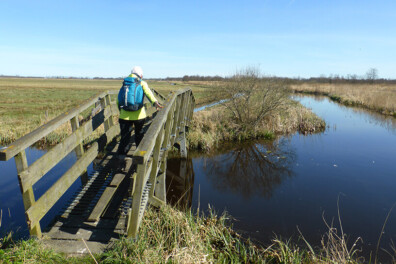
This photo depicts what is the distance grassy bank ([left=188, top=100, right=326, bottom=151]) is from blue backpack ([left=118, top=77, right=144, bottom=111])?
649 centimetres

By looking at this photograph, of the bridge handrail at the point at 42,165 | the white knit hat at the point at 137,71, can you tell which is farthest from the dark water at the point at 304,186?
the white knit hat at the point at 137,71

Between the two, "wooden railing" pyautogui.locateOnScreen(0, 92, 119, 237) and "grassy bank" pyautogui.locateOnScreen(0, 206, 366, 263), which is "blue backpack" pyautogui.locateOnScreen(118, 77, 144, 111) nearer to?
"wooden railing" pyautogui.locateOnScreen(0, 92, 119, 237)

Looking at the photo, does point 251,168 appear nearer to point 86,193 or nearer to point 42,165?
point 86,193

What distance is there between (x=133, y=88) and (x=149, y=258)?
2912mm

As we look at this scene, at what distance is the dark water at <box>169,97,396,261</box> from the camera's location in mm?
5812

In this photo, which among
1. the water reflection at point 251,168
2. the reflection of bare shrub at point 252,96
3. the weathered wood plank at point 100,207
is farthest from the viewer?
the reflection of bare shrub at point 252,96

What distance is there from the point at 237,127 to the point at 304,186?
5961 millimetres

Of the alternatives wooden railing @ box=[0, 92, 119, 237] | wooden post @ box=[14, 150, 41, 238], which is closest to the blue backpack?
wooden railing @ box=[0, 92, 119, 237]

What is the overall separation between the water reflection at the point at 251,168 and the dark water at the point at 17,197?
419 cm

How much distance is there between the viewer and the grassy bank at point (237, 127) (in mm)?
11594

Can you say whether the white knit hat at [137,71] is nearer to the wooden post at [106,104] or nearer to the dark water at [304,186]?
the wooden post at [106,104]

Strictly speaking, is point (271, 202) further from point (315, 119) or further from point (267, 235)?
point (315, 119)

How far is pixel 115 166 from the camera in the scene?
544cm

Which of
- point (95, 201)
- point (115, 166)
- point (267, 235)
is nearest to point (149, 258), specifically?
point (95, 201)
